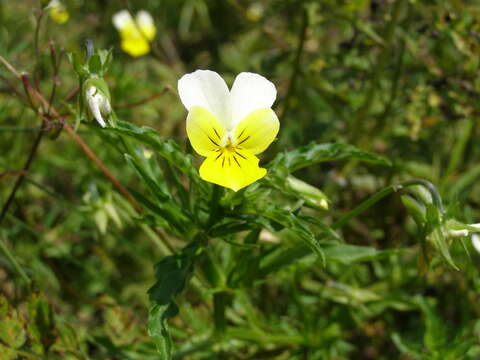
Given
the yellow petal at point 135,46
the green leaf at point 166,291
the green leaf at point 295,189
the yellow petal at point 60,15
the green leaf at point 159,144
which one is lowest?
the green leaf at point 166,291

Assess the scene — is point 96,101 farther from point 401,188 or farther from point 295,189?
point 401,188

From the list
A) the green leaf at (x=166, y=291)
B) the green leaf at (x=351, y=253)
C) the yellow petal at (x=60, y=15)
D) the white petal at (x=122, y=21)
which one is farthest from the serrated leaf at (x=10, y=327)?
the white petal at (x=122, y=21)

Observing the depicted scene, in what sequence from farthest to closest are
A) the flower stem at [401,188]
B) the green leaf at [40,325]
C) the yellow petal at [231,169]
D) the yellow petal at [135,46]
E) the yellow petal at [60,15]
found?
1. the yellow petal at [135,46]
2. the yellow petal at [60,15]
3. the green leaf at [40,325]
4. the flower stem at [401,188]
5. the yellow petal at [231,169]

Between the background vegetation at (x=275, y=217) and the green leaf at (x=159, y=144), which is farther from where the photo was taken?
the background vegetation at (x=275, y=217)

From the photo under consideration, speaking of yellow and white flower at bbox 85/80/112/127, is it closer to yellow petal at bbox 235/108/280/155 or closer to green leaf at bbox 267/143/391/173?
yellow petal at bbox 235/108/280/155

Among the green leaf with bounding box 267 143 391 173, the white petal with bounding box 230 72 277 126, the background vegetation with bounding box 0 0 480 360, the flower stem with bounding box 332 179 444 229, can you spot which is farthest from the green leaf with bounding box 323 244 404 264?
the white petal with bounding box 230 72 277 126

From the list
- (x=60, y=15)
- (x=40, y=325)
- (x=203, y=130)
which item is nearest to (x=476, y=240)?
(x=203, y=130)

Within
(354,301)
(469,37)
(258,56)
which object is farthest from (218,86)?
(258,56)

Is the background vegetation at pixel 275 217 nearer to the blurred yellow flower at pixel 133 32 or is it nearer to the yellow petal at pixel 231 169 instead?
the yellow petal at pixel 231 169

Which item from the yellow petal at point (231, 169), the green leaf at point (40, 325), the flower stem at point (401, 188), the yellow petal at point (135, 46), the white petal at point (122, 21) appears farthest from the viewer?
the white petal at point (122, 21)
